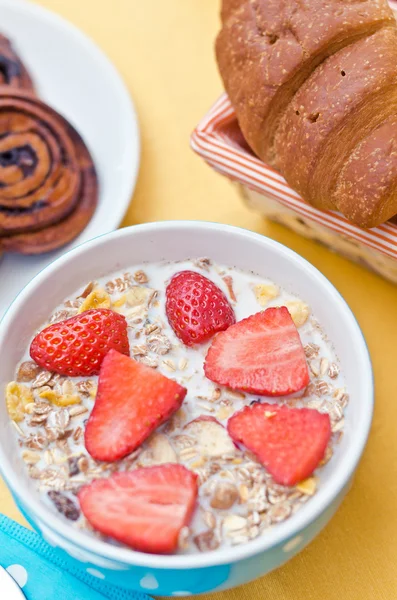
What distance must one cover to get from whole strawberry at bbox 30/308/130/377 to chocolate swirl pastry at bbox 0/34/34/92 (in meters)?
0.60

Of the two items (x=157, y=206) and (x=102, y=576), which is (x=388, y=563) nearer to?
(x=102, y=576)

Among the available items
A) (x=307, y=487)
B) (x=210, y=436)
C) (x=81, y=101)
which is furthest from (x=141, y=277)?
(x=81, y=101)

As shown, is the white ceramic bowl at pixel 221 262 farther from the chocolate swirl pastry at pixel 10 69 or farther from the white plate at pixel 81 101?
the chocolate swirl pastry at pixel 10 69

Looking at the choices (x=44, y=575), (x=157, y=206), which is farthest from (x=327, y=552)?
(x=157, y=206)

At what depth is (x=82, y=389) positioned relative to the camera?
858 millimetres

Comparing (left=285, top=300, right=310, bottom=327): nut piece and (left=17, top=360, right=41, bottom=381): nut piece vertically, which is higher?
(left=285, top=300, right=310, bottom=327): nut piece

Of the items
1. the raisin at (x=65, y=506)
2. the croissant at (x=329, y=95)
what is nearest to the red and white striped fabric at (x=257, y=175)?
the croissant at (x=329, y=95)

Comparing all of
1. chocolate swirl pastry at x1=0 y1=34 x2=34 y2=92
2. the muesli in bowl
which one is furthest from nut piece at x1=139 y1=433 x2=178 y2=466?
chocolate swirl pastry at x1=0 y1=34 x2=34 y2=92

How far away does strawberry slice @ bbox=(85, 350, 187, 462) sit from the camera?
2.59 feet

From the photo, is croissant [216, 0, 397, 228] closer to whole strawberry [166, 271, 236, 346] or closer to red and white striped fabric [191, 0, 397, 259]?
red and white striped fabric [191, 0, 397, 259]

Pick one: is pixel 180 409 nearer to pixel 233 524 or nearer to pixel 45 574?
pixel 233 524

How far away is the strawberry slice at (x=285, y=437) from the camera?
0.76 metres

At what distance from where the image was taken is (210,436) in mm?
813

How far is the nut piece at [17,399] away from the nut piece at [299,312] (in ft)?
1.10
